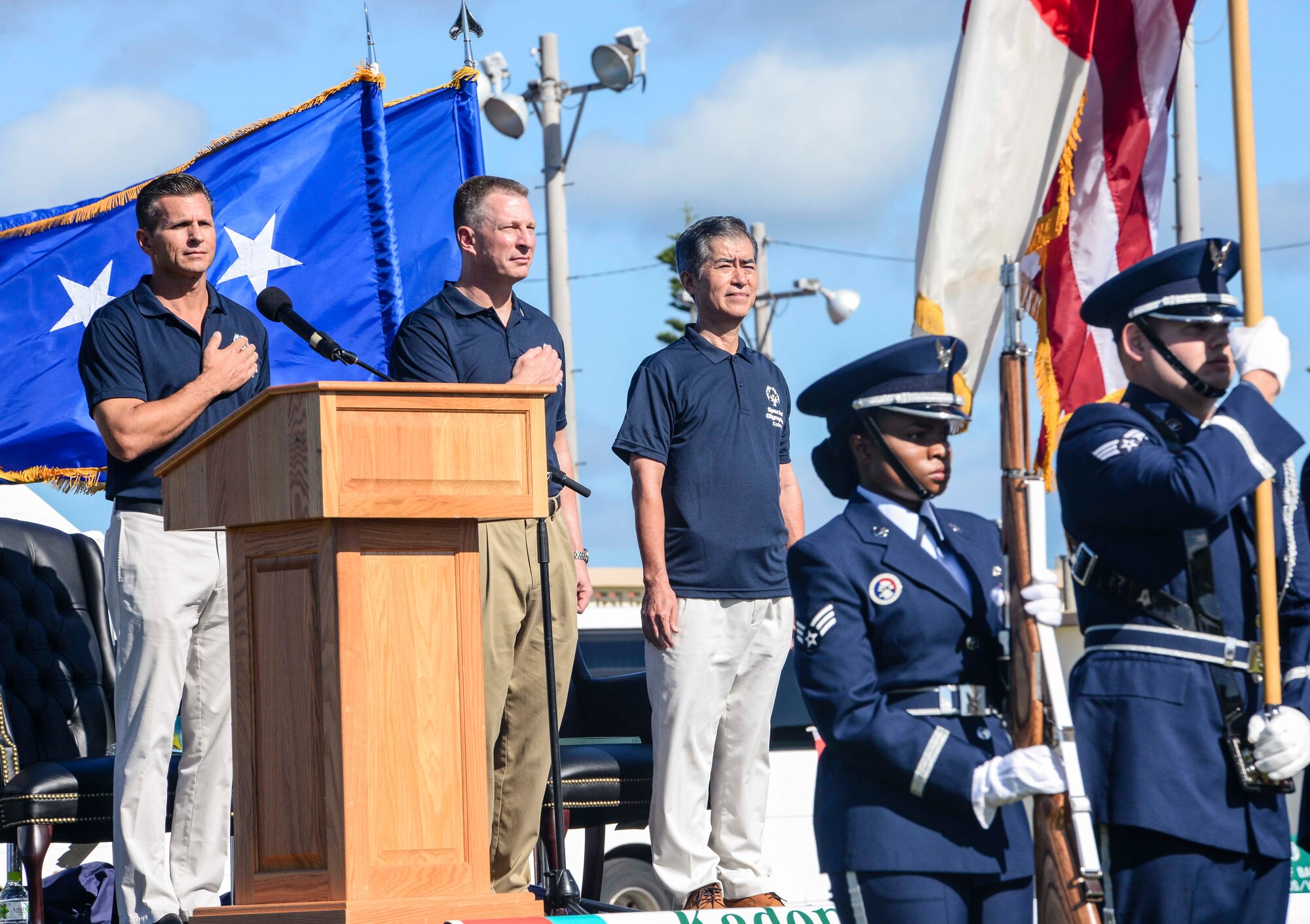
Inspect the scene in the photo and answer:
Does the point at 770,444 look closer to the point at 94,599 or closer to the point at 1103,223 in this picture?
the point at 1103,223

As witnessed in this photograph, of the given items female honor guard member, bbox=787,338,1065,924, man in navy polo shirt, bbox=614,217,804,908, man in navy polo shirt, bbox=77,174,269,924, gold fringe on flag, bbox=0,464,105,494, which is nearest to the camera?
female honor guard member, bbox=787,338,1065,924

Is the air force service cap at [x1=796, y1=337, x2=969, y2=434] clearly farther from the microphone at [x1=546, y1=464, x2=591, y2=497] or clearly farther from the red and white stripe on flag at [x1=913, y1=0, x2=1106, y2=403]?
the microphone at [x1=546, y1=464, x2=591, y2=497]

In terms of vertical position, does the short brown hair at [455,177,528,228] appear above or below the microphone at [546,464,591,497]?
above

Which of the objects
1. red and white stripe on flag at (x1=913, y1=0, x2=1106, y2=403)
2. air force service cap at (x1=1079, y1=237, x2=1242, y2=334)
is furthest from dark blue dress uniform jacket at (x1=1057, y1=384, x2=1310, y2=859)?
red and white stripe on flag at (x1=913, y1=0, x2=1106, y2=403)

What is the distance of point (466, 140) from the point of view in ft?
28.4

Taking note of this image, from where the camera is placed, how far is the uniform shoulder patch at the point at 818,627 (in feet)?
11.2

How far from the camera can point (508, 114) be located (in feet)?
53.3

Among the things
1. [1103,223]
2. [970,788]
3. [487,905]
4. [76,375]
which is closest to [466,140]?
[76,375]

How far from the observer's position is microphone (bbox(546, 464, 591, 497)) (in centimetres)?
509

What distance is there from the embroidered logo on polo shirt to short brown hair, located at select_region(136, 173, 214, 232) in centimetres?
192

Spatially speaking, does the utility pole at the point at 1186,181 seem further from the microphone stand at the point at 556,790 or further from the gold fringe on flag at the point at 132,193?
the microphone stand at the point at 556,790

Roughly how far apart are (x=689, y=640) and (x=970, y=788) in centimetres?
236

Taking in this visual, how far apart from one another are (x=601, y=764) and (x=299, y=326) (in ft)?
7.53

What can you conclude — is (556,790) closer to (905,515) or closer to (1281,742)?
(905,515)
